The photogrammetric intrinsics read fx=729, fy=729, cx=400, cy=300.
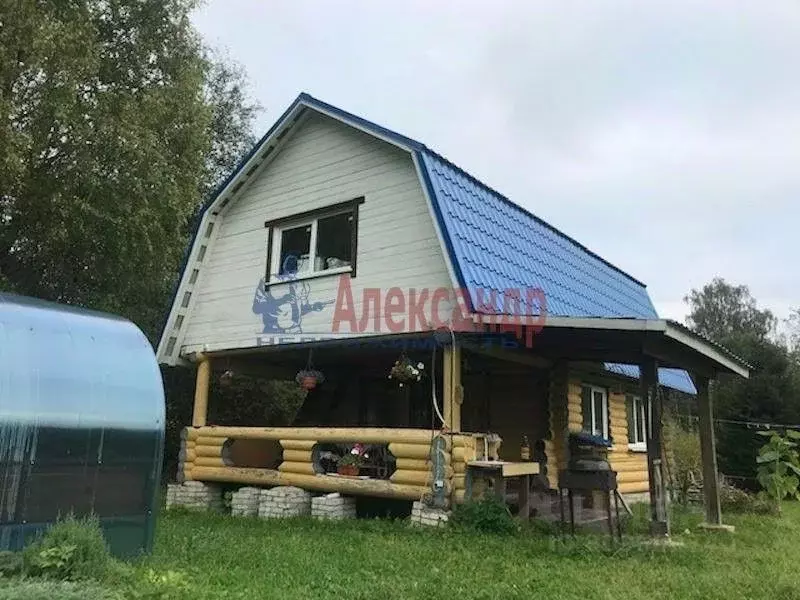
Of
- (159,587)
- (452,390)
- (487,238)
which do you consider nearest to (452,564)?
(159,587)

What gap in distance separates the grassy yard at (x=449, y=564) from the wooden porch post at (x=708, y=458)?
102 centimetres

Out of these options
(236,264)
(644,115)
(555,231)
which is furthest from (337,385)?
(644,115)

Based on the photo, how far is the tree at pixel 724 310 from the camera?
48812 mm

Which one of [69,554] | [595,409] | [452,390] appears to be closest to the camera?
[69,554]

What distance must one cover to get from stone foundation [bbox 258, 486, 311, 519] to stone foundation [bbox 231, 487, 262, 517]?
0.85 ft

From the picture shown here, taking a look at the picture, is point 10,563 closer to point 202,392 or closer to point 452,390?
point 452,390

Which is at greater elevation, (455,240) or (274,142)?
(274,142)

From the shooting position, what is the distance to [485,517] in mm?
8727

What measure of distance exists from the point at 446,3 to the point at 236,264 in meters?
5.85

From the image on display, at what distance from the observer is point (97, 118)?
15938mm

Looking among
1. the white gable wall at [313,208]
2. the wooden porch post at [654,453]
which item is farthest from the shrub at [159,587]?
the wooden porch post at [654,453]

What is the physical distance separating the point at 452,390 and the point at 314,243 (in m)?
3.79

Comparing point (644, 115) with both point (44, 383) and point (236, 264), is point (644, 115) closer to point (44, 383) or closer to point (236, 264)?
point (236, 264)

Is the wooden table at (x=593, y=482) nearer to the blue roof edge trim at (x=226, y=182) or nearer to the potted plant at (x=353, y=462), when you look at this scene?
the potted plant at (x=353, y=462)
